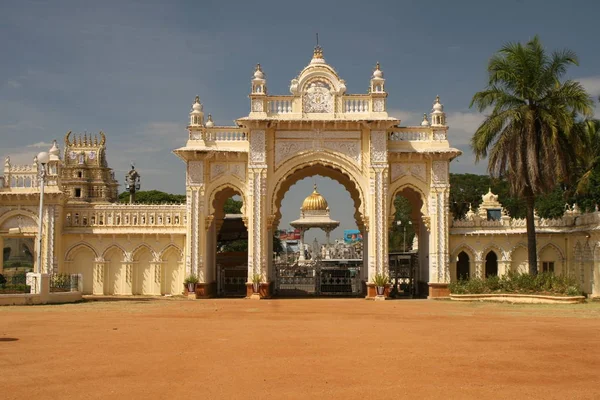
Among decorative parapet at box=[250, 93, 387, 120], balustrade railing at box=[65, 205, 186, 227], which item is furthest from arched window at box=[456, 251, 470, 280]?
balustrade railing at box=[65, 205, 186, 227]

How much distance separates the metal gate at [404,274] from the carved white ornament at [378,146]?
275 inches

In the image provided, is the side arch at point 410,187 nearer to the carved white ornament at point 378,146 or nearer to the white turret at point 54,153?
the carved white ornament at point 378,146

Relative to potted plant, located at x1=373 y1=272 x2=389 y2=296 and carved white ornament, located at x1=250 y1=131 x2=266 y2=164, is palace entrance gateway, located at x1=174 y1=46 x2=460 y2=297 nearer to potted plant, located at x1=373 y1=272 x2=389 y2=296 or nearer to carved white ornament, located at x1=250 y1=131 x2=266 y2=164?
carved white ornament, located at x1=250 y1=131 x2=266 y2=164

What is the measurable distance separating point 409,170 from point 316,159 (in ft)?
13.7

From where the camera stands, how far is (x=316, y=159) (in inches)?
1169

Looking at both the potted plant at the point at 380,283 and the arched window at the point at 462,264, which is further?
the arched window at the point at 462,264

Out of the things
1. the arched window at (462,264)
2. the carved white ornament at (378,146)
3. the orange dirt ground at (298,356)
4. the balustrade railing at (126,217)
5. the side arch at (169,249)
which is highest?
the carved white ornament at (378,146)

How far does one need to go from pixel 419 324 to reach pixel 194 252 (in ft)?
47.9

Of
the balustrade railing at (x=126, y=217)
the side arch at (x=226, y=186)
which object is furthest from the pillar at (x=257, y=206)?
the balustrade railing at (x=126, y=217)

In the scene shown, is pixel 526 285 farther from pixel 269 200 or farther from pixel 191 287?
pixel 191 287

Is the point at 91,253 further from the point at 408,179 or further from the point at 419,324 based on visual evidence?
the point at 419,324

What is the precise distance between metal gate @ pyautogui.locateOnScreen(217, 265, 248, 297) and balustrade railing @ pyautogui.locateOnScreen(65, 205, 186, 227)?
3.86 m

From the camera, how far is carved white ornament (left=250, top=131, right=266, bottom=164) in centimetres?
2930

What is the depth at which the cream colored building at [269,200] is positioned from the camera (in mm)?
29297
